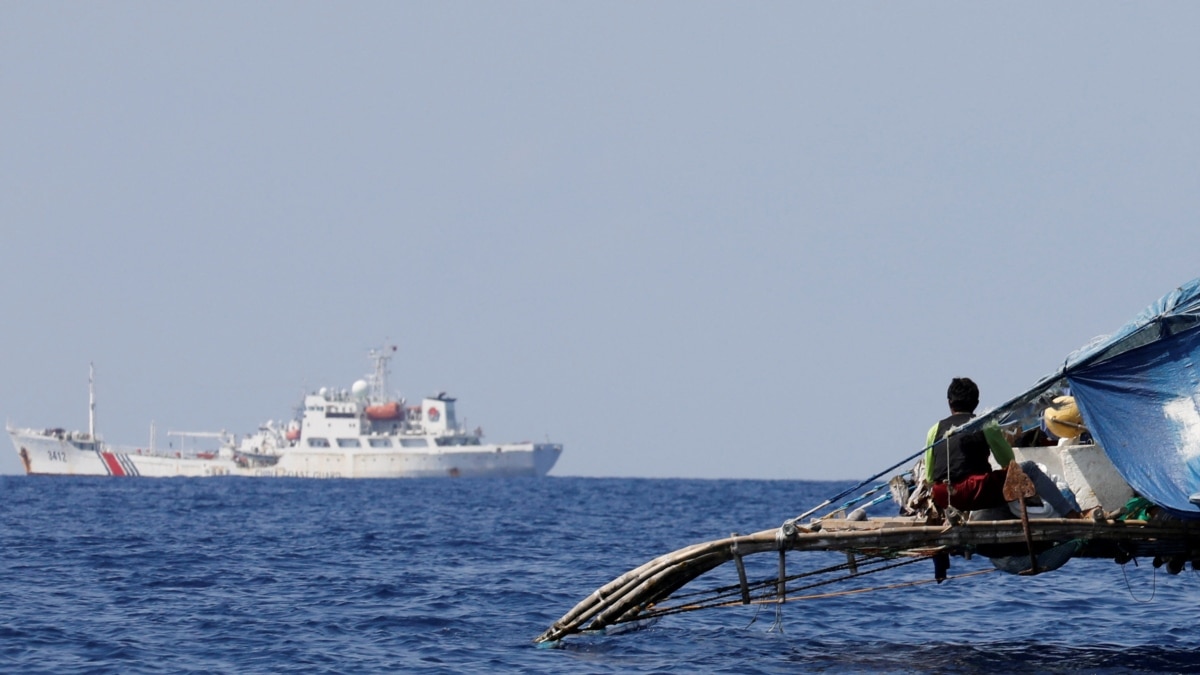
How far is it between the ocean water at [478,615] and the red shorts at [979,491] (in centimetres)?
181

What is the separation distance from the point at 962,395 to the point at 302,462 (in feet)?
362

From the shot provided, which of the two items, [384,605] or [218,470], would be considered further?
[218,470]

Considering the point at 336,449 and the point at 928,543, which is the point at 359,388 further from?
the point at 928,543

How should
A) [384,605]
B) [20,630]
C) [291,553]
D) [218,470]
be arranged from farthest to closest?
[218,470], [291,553], [384,605], [20,630]

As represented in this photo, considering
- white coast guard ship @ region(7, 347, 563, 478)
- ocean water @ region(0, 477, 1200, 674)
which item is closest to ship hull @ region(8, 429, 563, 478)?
white coast guard ship @ region(7, 347, 563, 478)

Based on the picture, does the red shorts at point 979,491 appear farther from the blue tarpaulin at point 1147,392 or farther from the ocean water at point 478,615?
the ocean water at point 478,615

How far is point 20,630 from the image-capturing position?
16953mm

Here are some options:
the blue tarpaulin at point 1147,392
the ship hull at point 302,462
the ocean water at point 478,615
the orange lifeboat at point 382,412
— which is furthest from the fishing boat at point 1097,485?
the orange lifeboat at point 382,412

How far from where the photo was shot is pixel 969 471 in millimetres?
14008

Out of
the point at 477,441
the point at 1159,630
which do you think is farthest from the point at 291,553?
the point at 477,441

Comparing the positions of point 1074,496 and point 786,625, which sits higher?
point 1074,496

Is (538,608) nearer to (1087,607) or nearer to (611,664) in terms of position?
(611,664)

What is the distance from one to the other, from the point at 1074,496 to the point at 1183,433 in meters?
1.24

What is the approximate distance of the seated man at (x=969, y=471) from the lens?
1388 cm
